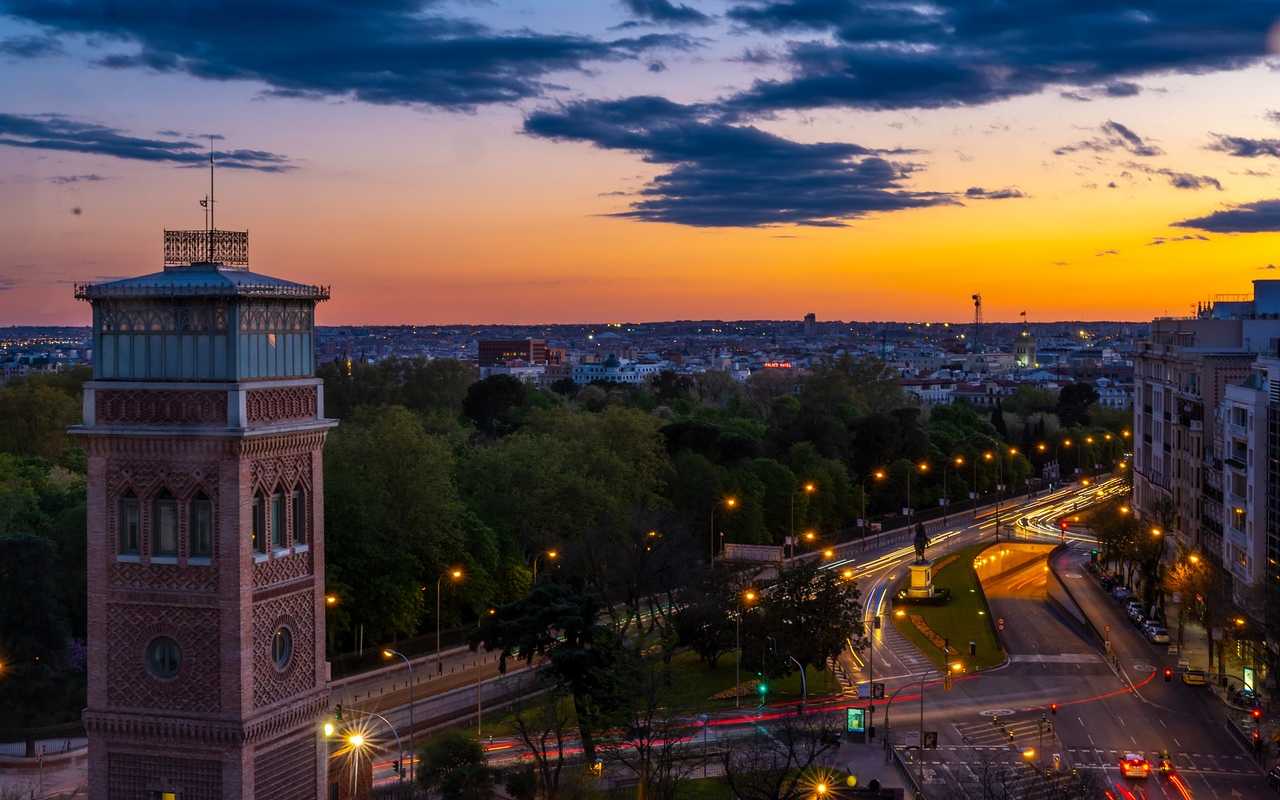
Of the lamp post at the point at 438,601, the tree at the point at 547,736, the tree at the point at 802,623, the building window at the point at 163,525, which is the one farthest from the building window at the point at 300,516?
the tree at the point at 802,623

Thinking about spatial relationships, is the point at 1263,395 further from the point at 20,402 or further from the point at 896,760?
the point at 20,402

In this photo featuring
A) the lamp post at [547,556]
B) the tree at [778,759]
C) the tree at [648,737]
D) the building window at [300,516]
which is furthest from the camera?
the lamp post at [547,556]

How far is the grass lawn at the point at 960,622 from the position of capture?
67.6 meters

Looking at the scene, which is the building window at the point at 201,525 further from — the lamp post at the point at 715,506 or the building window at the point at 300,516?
the lamp post at the point at 715,506

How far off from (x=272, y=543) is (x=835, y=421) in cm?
9047

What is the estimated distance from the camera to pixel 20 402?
102 metres

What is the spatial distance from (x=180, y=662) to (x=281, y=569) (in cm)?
282

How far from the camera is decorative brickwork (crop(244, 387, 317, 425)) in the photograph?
103 feet

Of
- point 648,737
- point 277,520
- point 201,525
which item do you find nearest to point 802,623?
point 648,737

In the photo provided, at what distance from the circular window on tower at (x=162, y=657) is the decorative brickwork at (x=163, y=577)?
44.4 inches

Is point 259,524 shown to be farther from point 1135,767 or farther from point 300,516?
point 1135,767

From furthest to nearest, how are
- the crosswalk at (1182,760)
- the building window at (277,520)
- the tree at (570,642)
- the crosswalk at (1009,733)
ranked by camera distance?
the crosswalk at (1009,733), the crosswalk at (1182,760), the tree at (570,642), the building window at (277,520)

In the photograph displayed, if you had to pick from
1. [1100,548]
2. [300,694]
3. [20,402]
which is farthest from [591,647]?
[20,402]

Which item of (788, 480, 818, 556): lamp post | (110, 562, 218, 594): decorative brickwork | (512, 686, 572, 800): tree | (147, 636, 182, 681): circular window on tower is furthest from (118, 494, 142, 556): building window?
(788, 480, 818, 556): lamp post
